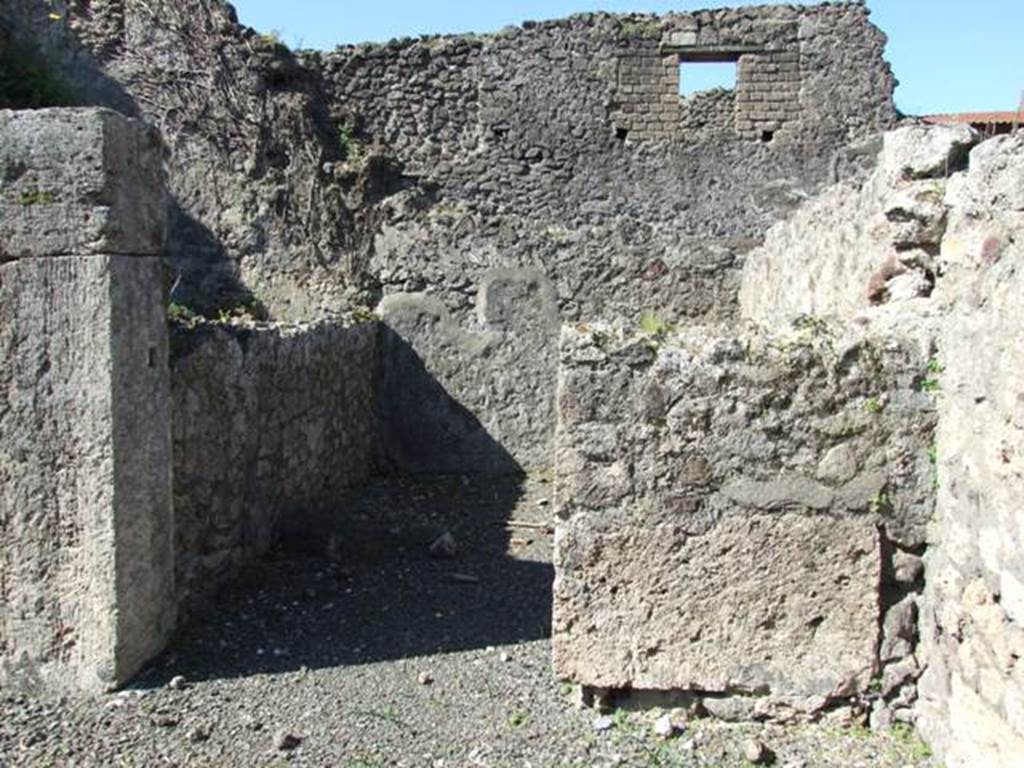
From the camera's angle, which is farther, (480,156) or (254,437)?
(480,156)

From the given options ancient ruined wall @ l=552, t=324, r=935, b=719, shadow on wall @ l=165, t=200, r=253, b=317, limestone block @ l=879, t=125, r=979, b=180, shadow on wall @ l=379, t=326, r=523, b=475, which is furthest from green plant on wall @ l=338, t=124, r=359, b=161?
ancient ruined wall @ l=552, t=324, r=935, b=719

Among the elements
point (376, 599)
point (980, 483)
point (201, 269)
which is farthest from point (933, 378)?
point (201, 269)

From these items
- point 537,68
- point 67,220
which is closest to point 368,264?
point 537,68

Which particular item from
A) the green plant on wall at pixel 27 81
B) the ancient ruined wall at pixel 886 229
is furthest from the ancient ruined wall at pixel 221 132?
the ancient ruined wall at pixel 886 229

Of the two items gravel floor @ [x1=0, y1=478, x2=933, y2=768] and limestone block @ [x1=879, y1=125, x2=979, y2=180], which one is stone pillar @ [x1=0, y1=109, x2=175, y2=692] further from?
limestone block @ [x1=879, y1=125, x2=979, y2=180]

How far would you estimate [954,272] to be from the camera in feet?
10.8

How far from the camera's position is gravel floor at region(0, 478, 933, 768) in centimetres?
337

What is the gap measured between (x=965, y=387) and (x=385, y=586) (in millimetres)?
3092

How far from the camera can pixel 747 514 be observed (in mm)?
3432

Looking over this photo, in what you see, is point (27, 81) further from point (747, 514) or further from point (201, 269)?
point (747, 514)

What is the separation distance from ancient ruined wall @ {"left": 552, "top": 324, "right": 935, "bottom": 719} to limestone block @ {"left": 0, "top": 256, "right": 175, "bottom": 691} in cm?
169

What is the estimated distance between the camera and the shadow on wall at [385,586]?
4.32 meters

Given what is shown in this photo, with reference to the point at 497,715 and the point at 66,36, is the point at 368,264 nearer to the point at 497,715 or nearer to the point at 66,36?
the point at 66,36

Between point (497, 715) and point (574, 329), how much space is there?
54.7 inches
